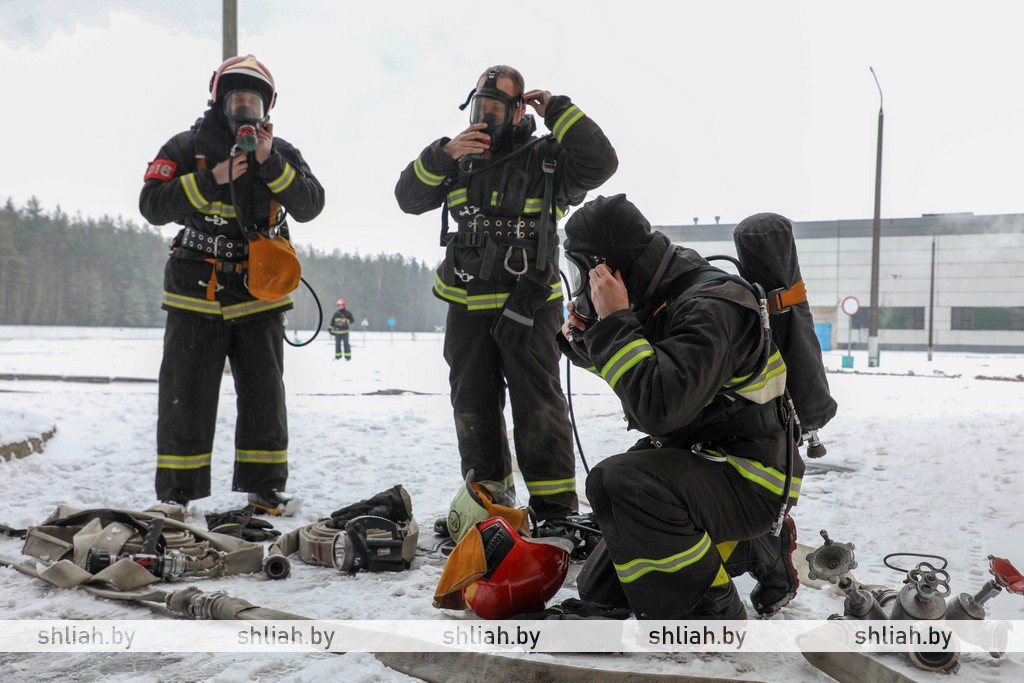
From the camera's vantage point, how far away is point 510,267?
133 inches

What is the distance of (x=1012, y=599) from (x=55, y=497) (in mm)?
4408

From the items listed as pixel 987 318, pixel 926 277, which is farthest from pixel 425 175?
pixel 987 318

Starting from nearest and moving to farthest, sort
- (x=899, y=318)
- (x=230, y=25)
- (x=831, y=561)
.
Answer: (x=831, y=561) → (x=230, y=25) → (x=899, y=318)

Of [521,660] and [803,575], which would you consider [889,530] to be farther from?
[521,660]

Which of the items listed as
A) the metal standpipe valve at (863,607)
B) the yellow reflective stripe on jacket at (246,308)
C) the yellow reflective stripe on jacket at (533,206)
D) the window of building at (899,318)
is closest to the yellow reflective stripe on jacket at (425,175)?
the yellow reflective stripe on jacket at (533,206)

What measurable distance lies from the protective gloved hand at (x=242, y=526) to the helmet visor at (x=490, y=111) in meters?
2.15

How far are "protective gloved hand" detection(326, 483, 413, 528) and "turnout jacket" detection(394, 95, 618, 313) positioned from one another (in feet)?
3.03

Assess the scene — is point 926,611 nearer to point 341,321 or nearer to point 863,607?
point 863,607

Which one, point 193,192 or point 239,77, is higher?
point 239,77

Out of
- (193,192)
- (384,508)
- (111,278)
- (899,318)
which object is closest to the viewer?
→ (384,508)

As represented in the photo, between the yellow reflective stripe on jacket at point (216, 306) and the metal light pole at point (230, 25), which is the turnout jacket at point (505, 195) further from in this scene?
the metal light pole at point (230, 25)

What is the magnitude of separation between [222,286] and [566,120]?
1954mm

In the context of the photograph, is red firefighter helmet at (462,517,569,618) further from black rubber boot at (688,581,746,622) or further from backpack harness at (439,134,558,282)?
backpack harness at (439,134,558,282)

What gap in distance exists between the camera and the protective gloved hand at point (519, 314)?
131 inches
